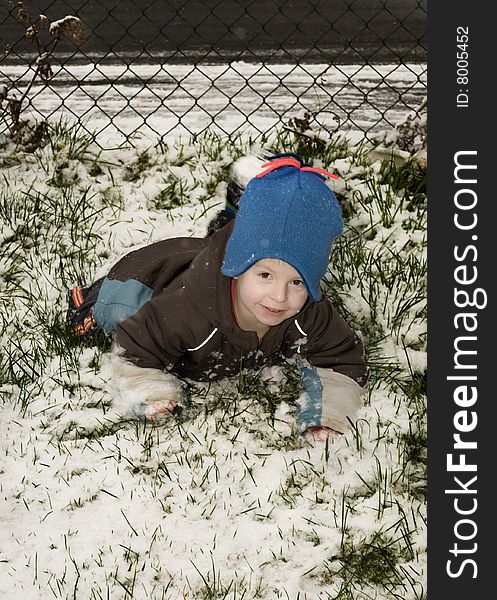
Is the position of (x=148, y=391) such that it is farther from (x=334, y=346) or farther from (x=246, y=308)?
(x=334, y=346)

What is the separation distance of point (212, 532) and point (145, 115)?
386 cm

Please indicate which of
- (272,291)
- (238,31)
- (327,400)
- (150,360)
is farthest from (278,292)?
(238,31)

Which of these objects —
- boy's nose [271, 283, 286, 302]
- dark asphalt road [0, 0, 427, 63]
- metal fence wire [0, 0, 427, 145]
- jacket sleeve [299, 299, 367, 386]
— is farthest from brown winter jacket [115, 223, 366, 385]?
dark asphalt road [0, 0, 427, 63]

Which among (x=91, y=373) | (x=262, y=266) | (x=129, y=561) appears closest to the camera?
(x=129, y=561)

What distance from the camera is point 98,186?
5250 mm

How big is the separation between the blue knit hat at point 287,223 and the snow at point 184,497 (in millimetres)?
601

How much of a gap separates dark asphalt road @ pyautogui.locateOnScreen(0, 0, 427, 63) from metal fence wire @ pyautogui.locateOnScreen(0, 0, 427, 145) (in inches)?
0.5

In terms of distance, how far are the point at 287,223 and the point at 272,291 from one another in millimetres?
248

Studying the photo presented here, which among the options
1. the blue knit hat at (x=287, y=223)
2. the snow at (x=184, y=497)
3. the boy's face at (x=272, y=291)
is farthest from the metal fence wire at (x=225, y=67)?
the snow at (x=184, y=497)

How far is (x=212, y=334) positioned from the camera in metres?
3.65

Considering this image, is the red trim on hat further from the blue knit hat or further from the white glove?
the white glove

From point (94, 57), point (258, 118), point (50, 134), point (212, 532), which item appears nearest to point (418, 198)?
point (258, 118)

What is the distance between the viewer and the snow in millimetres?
2977

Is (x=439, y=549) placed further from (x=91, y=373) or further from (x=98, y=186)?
(x=98, y=186)
